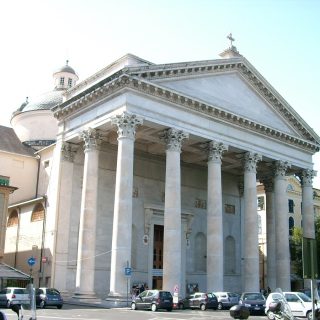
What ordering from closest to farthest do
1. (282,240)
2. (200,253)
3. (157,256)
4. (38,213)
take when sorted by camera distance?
(38,213)
(282,240)
(157,256)
(200,253)

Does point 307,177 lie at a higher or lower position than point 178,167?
higher

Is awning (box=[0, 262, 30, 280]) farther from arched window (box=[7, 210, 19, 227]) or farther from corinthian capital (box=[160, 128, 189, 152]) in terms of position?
corinthian capital (box=[160, 128, 189, 152])

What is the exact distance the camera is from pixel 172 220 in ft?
105

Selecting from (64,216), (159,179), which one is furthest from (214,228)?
(64,216)

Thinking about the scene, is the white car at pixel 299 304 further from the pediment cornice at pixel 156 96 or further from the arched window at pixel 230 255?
the arched window at pixel 230 255

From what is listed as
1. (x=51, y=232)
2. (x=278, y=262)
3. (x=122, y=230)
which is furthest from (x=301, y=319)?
(x=51, y=232)

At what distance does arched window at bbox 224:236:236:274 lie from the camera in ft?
152

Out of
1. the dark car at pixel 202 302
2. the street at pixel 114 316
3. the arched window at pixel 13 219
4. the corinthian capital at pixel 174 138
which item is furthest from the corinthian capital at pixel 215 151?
the arched window at pixel 13 219

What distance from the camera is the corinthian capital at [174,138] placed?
33.4 m

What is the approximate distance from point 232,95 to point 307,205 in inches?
474

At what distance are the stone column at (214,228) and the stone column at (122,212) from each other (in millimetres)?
7051

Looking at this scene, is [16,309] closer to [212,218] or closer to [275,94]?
[212,218]

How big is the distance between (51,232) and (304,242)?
2874 centimetres

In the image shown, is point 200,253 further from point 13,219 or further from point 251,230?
point 13,219
